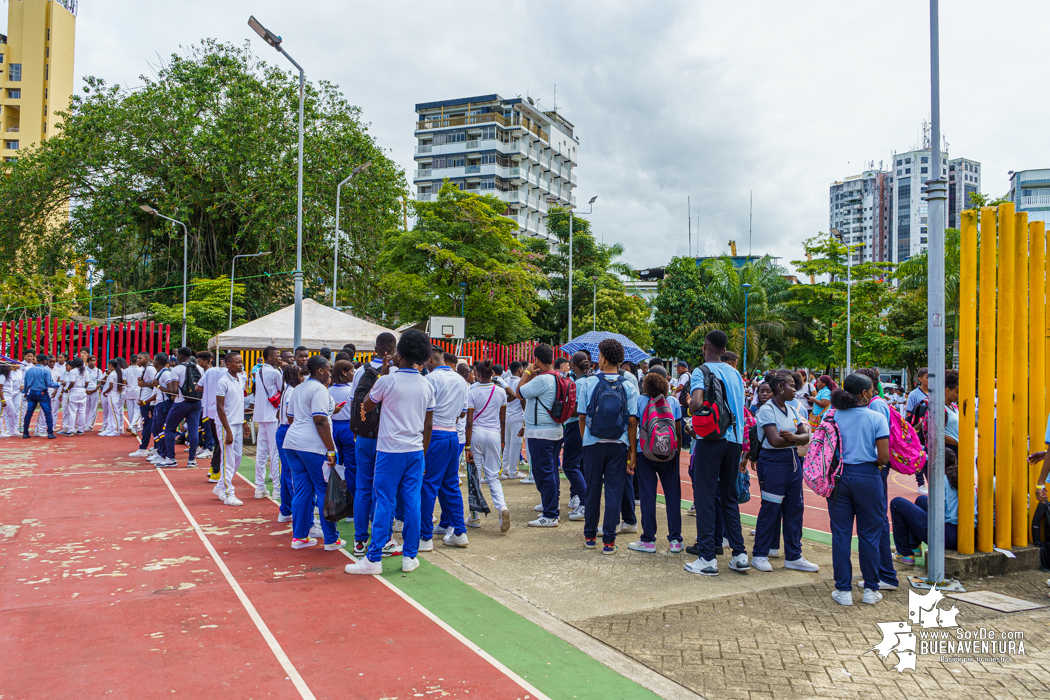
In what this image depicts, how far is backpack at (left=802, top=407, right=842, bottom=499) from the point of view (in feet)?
18.6

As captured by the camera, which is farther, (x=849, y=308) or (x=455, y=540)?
(x=849, y=308)

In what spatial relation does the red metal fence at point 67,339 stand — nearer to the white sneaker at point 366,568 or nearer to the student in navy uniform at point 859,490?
the white sneaker at point 366,568

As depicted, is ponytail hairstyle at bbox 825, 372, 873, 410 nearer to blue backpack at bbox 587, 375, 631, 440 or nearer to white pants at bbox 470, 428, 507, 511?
blue backpack at bbox 587, 375, 631, 440

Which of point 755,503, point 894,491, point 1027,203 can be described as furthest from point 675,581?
point 1027,203

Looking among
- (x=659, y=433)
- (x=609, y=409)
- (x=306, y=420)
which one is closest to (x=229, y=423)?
(x=306, y=420)

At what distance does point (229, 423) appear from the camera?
917 centimetres

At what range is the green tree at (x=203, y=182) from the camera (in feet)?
98.1

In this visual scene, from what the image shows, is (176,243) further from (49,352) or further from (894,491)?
(894,491)

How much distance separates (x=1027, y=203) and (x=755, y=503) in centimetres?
7979

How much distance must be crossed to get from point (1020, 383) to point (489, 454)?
17.4 ft

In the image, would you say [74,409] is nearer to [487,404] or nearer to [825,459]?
[487,404]

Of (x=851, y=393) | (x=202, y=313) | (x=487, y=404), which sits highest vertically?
(x=202, y=313)

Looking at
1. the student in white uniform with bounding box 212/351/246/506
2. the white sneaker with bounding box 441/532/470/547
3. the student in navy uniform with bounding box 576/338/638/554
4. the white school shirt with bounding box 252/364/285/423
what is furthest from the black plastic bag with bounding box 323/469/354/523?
the student in white uniform with bounding box 212/351/246/506

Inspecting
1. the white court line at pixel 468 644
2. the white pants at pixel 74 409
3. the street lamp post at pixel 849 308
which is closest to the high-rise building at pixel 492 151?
the street lamp post at pixel 849 308
